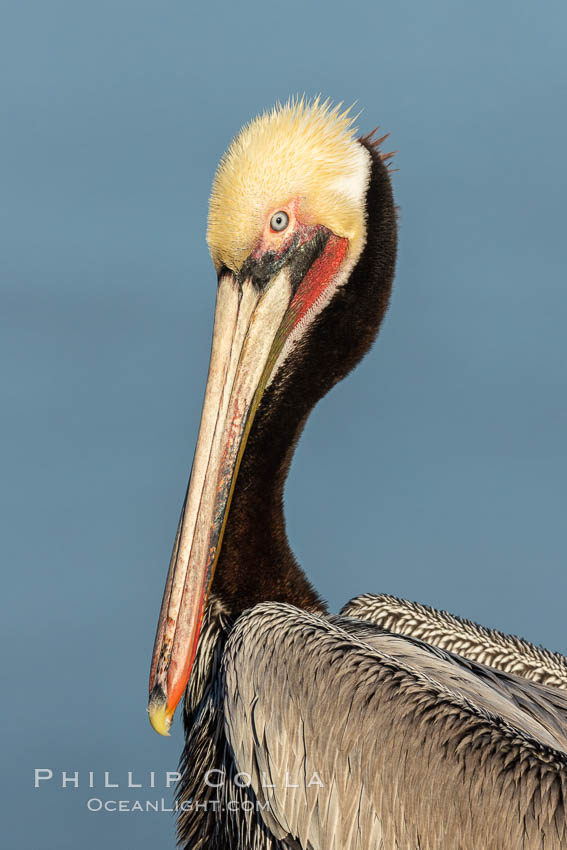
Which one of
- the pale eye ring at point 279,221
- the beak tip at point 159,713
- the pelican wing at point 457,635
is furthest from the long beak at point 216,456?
the pelican wing at point 457,635

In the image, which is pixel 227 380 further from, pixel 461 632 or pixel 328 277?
pixel 461 632

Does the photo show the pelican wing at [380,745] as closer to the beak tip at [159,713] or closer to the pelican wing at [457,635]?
the beak tip at [159,713]

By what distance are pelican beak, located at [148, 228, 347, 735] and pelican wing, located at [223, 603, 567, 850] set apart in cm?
21

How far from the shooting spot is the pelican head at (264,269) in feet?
11.8

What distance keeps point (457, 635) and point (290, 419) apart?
124 cm

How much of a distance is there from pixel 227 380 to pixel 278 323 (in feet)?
0.82

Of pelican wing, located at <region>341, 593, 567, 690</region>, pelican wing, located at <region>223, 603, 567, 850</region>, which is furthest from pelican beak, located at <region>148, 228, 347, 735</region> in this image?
pelican wing, located at <region>341, 593, 567, 690</region>

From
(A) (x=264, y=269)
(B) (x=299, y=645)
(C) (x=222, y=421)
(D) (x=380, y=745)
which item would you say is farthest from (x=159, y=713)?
(A) (x=264, y=269)

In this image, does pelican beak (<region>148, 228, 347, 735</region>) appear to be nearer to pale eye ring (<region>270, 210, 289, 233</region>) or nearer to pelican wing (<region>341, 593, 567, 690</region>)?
pale eye ring (<region>270, 210, 289, 233</region>)

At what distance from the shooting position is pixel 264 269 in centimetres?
374

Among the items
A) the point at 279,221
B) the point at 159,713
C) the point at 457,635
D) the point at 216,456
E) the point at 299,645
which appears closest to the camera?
the point at 299,645

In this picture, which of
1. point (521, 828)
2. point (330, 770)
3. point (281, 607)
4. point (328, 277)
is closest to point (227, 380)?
point (328, 277)

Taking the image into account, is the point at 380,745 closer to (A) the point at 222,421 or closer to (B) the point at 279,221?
(A) the point at 222,421

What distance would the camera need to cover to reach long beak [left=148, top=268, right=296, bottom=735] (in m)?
3.47
